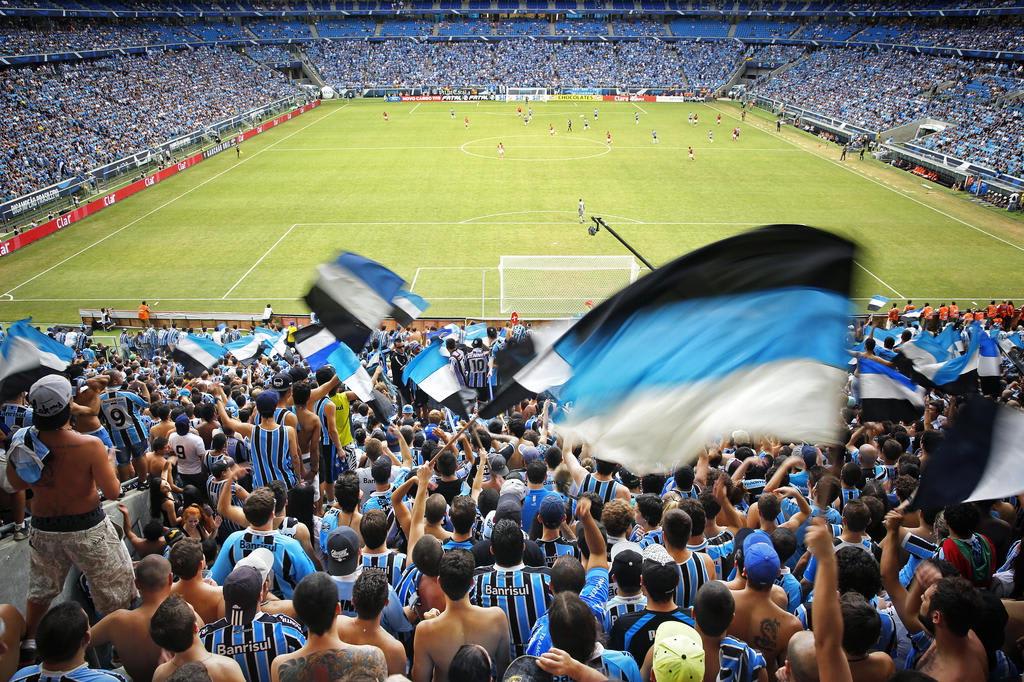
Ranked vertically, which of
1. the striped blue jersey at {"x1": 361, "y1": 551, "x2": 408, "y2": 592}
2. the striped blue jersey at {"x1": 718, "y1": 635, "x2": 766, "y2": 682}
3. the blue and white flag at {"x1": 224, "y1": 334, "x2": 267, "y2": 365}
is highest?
the striped blue jersey at {"x1": 718, "y1": 635, "x2": 766, "y2": 682}

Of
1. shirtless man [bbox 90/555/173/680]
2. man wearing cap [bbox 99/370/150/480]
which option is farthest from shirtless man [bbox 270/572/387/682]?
man wearing cap [bbox 99/370/150/480]

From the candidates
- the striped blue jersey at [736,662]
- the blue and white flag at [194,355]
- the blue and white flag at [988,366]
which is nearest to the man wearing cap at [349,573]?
the striped blue jersey at [736,662]

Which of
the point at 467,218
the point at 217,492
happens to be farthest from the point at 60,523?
the point at 467,218

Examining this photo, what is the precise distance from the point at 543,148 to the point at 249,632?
49828mm

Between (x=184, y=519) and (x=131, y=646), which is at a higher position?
(x=131, y=646)

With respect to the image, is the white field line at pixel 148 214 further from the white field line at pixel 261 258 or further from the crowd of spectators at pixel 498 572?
the crowd of spectators at pixel 498 572

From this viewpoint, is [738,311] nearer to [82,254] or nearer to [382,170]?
[82,254]

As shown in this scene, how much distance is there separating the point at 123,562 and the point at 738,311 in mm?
5065

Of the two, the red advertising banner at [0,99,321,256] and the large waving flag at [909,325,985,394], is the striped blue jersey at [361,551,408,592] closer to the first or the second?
the large waving flag at [909,325,985,394]

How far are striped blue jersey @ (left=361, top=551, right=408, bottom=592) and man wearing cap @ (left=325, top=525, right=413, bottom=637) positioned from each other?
0.73 feet

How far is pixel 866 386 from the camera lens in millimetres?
8578

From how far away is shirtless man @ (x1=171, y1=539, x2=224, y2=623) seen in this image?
4828 millimetres

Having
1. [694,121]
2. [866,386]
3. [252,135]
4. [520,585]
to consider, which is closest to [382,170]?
[252,135]

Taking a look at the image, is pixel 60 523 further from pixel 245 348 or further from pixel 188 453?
pixel 245 348
